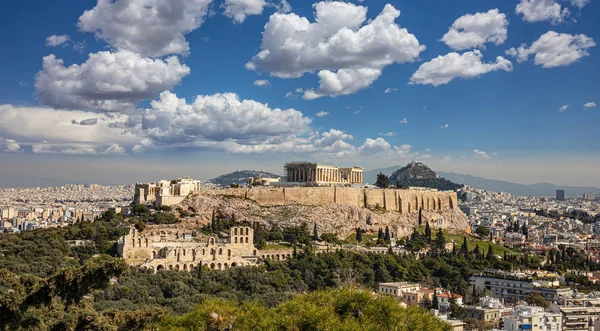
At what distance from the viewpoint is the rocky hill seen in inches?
6313

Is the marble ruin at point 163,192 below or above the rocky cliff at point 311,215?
above

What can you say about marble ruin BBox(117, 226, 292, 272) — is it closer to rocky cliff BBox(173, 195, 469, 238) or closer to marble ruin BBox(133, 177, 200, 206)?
rocky cliff BBox(173, 195, 469, 238)

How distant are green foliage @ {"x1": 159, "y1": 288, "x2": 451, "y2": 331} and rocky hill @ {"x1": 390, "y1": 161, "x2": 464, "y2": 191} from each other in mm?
140006

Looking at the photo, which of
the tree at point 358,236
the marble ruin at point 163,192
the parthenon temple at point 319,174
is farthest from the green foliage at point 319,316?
the parthenon temple at point 319,174

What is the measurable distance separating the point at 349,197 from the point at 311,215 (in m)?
8.47

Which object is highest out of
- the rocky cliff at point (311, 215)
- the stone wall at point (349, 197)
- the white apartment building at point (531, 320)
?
the stone wall at point (349, 197)

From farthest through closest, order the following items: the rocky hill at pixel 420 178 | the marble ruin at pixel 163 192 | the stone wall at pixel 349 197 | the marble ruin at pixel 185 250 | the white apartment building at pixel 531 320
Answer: the rocky hill at pixel 420 178
the stone wall at pixel 349 197
the marble ruin at pixel 163 192
the marble ruin at pixel 185 250
the white apartment building at pixel 531 320

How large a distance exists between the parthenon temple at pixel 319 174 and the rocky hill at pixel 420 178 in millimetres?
80182

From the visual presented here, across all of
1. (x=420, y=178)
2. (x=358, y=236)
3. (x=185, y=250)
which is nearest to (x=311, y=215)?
(x=358, y=236)

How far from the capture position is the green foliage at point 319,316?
12898mm

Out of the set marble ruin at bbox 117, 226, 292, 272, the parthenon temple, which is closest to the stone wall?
the parthenon temple

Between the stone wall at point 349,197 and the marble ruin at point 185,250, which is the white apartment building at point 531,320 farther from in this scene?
the stone wall at point 349,197

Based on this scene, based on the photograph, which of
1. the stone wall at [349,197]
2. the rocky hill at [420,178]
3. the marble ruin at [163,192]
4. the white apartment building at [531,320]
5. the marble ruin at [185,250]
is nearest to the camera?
the white apartment building at [531,320]

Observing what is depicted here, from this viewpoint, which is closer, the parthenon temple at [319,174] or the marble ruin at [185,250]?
the marble ruin at [185,250]
